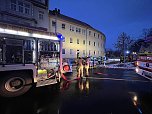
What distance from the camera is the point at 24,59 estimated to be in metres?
6.65

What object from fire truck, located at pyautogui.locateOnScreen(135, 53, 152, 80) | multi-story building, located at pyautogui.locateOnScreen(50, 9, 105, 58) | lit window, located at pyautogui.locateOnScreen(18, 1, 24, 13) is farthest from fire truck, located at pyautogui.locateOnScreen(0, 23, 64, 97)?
multi-story building, located at pyautogui.locateOnScreen(50, 9, 105, 58)

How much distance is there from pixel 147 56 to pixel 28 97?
6.27 m

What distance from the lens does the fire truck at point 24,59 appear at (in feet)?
20.1

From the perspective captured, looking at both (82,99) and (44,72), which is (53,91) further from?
(82,99)

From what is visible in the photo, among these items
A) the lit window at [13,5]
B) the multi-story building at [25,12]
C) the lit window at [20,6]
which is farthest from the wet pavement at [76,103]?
the lit window at [20,6]

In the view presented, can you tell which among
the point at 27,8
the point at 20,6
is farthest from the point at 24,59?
the point at 27,8

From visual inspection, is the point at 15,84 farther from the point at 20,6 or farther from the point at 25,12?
the point at 25,12

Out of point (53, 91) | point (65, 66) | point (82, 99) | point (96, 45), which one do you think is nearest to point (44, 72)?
point (53, 91)

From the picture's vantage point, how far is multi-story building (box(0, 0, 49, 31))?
22473 mm

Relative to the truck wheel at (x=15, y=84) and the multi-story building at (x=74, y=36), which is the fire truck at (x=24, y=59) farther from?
the multi-story building at (x=74, y=36)

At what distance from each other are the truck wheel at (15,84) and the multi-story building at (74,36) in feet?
79.6

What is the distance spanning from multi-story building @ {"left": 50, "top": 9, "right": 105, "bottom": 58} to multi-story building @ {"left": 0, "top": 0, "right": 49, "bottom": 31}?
259 cm

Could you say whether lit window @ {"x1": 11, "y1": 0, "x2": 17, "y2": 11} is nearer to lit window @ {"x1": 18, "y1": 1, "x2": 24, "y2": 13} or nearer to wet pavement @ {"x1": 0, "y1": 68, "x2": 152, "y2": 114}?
lit window @ {"x1": 18, "y1": 1, "x2": 24, "y2": 13}

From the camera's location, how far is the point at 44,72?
7590 millimetres
